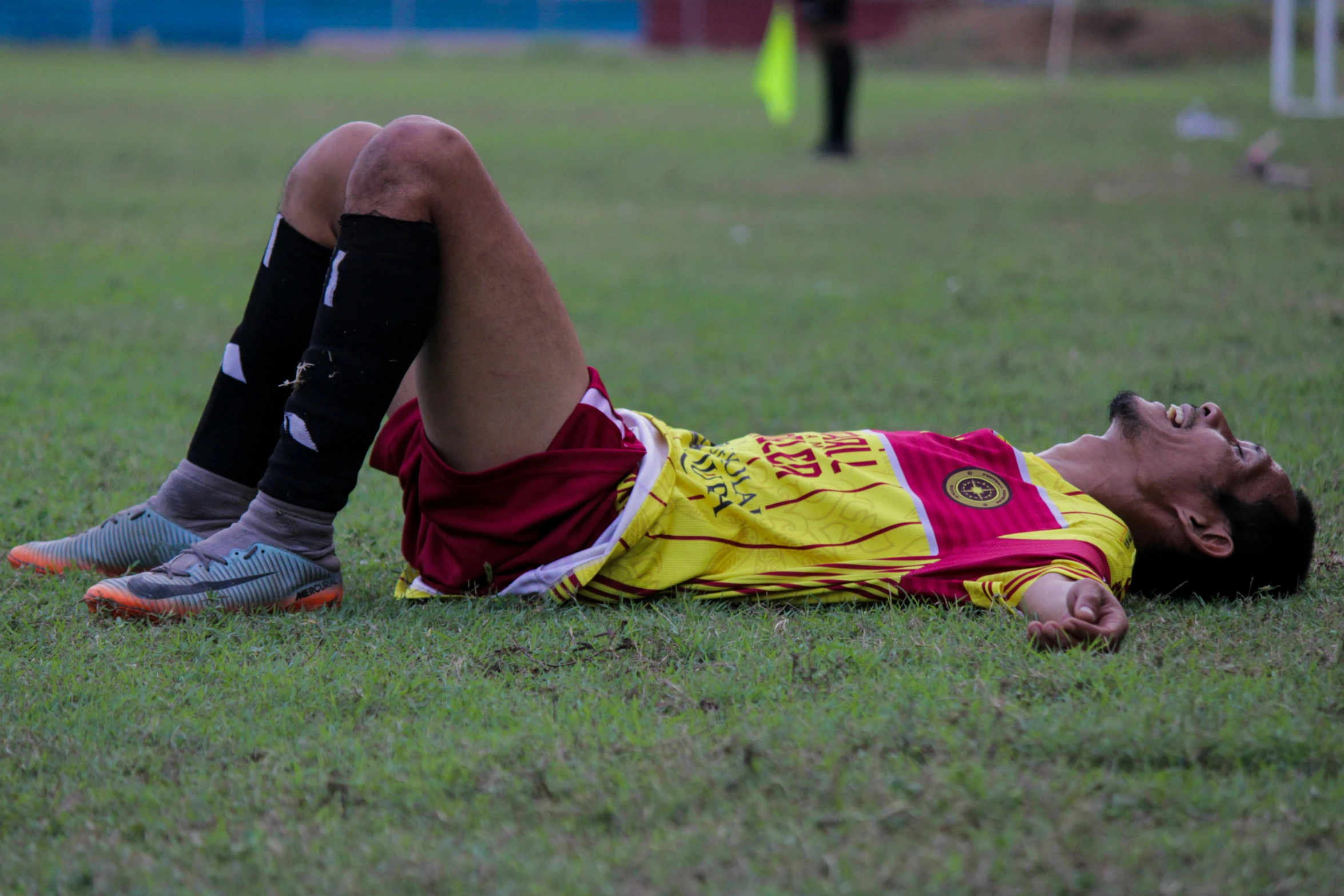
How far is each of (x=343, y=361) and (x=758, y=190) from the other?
8828 mm

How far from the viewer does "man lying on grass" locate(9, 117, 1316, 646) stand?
2455 millimetres

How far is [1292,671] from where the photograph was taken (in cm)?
224

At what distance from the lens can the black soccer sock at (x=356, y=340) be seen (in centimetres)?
243

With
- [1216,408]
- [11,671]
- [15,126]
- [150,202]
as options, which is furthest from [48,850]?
[15,126]

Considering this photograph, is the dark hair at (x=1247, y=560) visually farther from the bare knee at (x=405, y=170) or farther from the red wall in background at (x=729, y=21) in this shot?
the red wall in background at (x=729, y=21)

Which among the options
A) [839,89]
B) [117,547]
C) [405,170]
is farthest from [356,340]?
[839,89]

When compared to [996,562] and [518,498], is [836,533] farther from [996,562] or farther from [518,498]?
[518,498]

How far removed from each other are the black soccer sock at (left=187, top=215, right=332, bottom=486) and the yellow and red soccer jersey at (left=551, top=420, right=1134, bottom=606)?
728 mm

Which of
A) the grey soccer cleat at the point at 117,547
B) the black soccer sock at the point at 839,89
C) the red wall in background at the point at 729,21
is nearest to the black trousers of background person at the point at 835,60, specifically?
the black soccer sock at the point at 839,89

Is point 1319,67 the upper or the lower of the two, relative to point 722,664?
upper

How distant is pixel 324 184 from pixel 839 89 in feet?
35.4

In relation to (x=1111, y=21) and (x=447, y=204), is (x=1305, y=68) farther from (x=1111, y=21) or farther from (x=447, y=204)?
(x=447, y=204)

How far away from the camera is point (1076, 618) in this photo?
2.33 m

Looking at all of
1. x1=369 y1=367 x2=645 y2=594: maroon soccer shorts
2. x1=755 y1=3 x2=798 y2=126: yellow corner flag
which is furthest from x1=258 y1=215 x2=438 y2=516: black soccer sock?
x1=755 y1=3 x2=798 y2=126: yellow corner flag
